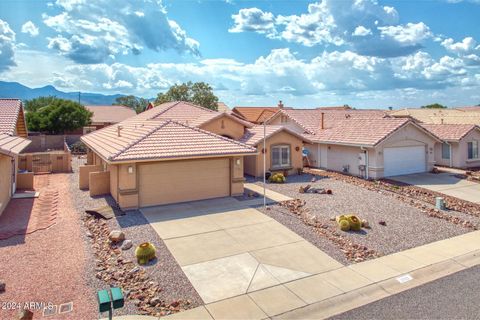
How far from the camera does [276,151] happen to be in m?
24.3

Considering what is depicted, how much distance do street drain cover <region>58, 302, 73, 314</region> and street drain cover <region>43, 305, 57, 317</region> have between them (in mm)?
116

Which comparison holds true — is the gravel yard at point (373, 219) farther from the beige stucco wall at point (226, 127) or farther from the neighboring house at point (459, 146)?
the neighboring house at point (459, 146)

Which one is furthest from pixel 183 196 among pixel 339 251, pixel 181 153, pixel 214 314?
pixel 214 314

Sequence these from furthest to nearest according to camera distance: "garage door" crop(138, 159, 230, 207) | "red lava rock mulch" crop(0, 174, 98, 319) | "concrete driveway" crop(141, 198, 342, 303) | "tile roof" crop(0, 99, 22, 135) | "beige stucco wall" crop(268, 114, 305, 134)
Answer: "beige stucco wall" crop(268, 114, 305, 134), "tile roof" crop(0, 99, 22, 135), "garage door" crop(138, 159, 230, 207), "concrete driveway" crop(141, 198, 342, 303), "red lava rock mulch" crop(0, 174, 98, 319)

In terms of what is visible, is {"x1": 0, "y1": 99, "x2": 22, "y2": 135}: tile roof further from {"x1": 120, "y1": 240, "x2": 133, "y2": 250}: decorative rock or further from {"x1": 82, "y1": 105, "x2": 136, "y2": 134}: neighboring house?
{"x1": 82, "y1": 105, "x2": 136, "y2": 134}: neighboring house

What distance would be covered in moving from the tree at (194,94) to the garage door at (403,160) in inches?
1202

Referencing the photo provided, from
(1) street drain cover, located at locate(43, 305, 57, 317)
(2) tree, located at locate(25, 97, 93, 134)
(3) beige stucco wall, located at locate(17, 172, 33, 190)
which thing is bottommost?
(1) street drain cover, located at locate(43, 305, 57, 317)

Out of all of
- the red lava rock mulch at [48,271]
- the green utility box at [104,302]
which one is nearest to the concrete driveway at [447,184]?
the green utility box at [104,302]

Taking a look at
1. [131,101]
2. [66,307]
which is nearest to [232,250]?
[66,307]

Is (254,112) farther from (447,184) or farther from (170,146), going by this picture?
(170,146)

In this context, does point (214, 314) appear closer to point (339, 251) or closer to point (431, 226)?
point (339, 251)

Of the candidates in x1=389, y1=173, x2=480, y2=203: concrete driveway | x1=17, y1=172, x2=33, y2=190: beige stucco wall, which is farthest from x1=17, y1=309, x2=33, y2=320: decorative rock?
x1=389, y1=173, x2=480, y2=203: concrete driveway

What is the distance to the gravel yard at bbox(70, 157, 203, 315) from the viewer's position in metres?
8.11

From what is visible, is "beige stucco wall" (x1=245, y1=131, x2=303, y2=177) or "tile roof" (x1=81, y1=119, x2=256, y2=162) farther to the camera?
"beige stucco wall" (x1=245, y1=131, x2=303, y2=177)
